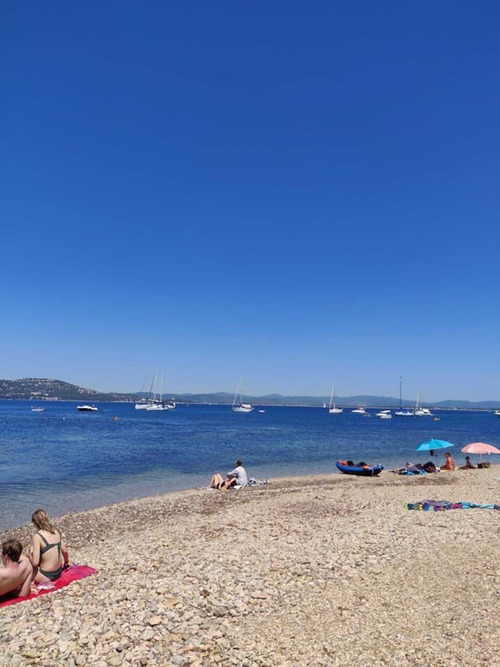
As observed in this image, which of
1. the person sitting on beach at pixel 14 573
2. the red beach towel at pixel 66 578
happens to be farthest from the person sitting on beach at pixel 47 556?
the person sitting on beach at pixel 14 573

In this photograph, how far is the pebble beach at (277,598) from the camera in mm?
6508

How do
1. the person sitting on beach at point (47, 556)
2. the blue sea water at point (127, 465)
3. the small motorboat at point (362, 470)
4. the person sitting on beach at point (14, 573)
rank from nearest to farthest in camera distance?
the person sitting on beach at point (14, 573) → the person sitting on beach at point (47, 556) → the blue sea water at point (127, 465) → the small motorboat at point (362, 470)

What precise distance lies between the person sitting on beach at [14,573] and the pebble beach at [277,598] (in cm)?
45

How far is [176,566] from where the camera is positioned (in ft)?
31.3

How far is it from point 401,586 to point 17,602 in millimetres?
6709

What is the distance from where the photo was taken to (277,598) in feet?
26.8

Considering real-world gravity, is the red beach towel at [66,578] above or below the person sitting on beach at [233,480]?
above

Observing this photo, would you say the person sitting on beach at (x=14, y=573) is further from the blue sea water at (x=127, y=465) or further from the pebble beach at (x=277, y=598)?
the blue sea water at (x=127, y=465)

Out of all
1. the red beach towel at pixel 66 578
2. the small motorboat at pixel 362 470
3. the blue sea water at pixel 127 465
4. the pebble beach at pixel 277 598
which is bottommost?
the blue sea water at pixel 127 465

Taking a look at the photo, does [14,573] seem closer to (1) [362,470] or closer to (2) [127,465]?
(1) [362,470]

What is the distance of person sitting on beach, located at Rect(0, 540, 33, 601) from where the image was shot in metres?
8.15

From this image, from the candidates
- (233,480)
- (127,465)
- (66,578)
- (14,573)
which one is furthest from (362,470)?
(14,573)

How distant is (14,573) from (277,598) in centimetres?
450

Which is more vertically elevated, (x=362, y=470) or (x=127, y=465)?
(x=362, y=470)
